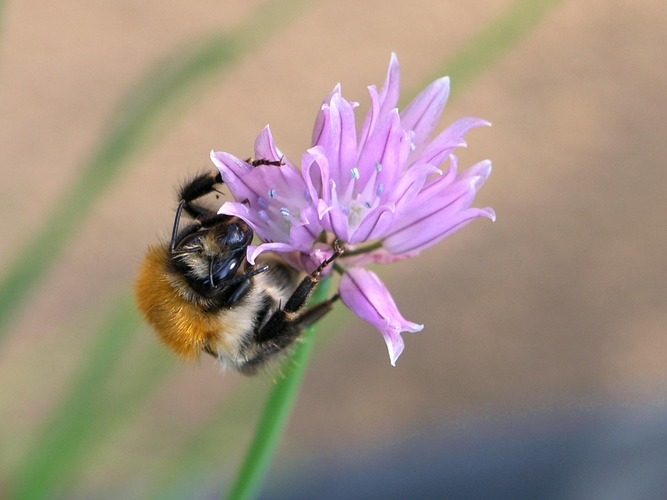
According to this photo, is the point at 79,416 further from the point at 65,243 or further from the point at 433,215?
the point at 433,215

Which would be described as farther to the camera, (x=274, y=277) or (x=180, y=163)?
(x=180, y=163)

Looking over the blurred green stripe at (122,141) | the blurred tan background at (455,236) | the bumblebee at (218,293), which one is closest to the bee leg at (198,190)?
the bumblebee at (218,293)

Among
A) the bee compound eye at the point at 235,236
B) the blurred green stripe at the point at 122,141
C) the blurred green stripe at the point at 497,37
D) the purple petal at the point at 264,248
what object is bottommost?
the blurred green stripe at the point at 497,37

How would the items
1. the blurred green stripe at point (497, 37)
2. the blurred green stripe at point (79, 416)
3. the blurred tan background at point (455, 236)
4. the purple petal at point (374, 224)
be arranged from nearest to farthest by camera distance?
1. the purple petal at point (374, 224)
2. the blurred green stripe at point (497, 37)
3. the blurred green stripe at point (79, 416)
4. the blurred tan background at point (455, 236)

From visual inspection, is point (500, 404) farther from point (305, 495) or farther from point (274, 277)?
point (274, 277)

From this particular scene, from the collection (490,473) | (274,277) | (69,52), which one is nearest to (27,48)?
(69,52)

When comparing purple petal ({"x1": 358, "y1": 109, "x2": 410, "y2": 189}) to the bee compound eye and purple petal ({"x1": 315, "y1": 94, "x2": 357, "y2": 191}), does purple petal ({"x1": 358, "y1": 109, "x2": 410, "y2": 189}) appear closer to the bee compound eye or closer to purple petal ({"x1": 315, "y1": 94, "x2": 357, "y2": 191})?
purple petal ({"x1": 315, "y1": 94, "x2": 357, "y2": 191})

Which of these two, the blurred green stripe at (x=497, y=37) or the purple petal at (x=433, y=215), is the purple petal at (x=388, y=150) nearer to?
the purple petal at (x=433, y=215)
